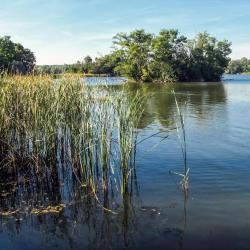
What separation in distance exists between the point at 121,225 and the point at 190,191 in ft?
7.17

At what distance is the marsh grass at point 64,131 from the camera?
796 cm

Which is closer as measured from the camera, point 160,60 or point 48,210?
point 48,210

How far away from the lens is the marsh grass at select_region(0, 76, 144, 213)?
7.96 meters

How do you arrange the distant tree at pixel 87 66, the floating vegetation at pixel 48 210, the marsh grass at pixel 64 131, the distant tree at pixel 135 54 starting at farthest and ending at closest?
the distant tree at pixel 135 54, the distant tree at pixel 87 66, the marsh grass at pixel 64 131, the floating vegetation at pixel 48 210

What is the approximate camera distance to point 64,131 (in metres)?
8.98

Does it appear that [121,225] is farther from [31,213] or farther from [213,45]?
[213,45]

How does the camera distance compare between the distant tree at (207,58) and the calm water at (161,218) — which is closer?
the calm water at (161,218)

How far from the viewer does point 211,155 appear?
11.8 meters

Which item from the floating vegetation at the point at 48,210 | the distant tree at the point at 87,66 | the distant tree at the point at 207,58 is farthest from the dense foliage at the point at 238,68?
the floating vegetation at the point at 48,210

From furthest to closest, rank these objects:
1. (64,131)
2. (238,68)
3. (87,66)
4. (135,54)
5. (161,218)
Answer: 1. (238,68)
2. (135,54)
3. (87,66)
4. (64,131)
5. (161,218)

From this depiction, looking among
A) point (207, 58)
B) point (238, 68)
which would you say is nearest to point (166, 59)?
point (207, 58)

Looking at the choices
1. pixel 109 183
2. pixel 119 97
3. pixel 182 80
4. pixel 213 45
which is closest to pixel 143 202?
pixel 109 183

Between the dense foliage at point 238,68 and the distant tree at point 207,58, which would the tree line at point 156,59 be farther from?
the dense foliage at point 238,68

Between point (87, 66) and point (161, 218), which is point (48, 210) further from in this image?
point (87, 66)
